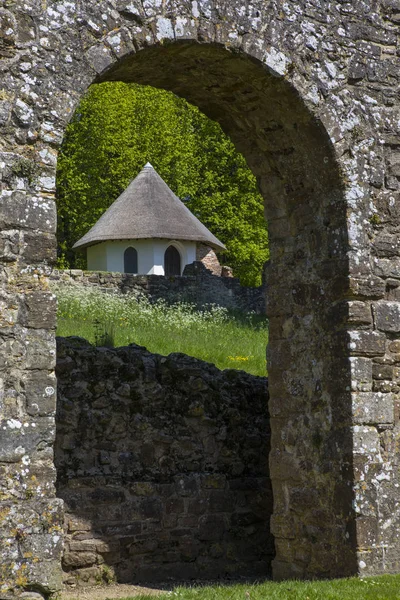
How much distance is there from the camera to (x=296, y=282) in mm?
6793

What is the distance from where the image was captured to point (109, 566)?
7.03m

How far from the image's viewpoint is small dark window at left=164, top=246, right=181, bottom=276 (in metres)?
28.0

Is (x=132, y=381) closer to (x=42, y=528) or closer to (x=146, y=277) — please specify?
(x=42, y=528)

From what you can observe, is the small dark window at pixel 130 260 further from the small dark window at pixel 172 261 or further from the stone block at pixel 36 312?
the stone block at pixel 36 312

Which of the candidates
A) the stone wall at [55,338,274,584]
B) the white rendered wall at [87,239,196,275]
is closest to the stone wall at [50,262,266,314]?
the white rendered wall at [87,239,196,275]

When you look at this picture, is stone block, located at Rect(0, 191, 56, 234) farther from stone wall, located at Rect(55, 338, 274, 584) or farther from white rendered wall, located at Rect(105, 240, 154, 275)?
white rendered wall, located at Rect(105, 240, 154, 275)

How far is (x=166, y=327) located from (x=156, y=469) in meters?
7.72

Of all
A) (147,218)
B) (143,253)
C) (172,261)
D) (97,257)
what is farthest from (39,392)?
(172,261)

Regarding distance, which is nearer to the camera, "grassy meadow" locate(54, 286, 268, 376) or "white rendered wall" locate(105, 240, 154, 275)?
"grassy meadow" locate(54, 286, 268, 376)

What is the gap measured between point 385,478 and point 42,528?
259 cm

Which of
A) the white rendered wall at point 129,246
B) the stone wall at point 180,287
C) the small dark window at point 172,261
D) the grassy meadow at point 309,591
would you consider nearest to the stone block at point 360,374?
the grassy meadow at point 309,591

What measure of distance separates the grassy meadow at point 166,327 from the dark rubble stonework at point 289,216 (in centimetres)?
488

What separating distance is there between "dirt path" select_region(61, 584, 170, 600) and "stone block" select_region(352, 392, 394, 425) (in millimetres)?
2066

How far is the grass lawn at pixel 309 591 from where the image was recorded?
5.14 m
